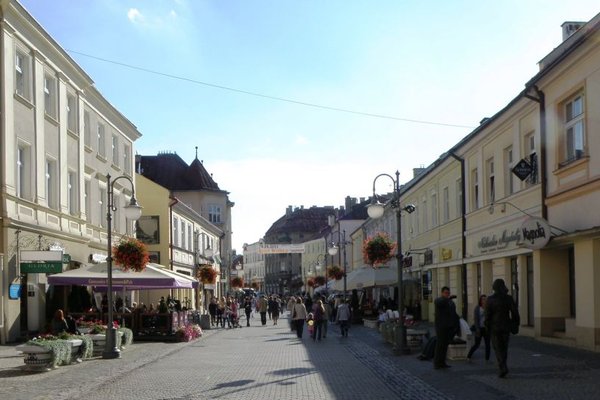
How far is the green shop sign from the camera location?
24.1 meters

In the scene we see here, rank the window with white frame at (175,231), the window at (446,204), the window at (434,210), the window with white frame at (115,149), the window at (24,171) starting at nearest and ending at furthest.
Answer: the window at (24,171) < the window at (446,204) < the window at (434,210) < the window with white frame at (115,149) < the window with white frame at (175,231)

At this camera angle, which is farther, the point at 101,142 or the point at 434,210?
the point at 434,210

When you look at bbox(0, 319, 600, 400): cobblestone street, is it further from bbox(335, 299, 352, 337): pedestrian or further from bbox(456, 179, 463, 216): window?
bbox(456, 179, 463, 216): window

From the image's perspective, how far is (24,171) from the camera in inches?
1002

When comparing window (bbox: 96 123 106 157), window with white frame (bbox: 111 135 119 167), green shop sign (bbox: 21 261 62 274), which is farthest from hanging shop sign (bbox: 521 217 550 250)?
window with white frame (bbox: 111 135 119 167)

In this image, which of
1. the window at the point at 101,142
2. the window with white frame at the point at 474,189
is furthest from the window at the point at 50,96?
the window with white frame at the point at 474,189

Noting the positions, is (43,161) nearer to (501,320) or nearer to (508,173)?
(508,173)

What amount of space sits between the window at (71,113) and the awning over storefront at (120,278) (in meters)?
6.68

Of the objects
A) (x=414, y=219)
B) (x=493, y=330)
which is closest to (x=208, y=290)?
(x=414, y=219)

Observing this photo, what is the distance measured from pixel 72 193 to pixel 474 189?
15.5m

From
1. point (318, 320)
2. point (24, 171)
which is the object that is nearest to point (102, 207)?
point (24, 171)

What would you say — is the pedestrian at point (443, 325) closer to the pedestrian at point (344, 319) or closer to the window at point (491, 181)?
the window at point (491, 181)

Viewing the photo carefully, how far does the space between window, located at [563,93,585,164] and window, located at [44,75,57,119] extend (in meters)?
17.3

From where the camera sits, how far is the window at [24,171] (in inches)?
994
